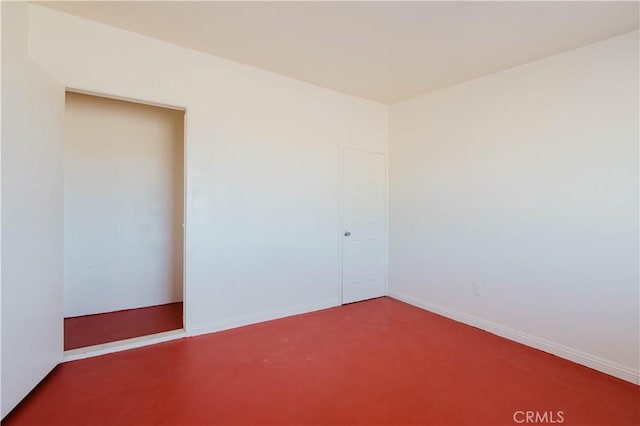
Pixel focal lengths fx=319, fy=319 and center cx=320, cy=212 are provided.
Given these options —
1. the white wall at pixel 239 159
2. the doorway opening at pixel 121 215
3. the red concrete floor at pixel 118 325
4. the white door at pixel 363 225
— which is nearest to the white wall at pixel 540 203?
the white door at pixel 363 225

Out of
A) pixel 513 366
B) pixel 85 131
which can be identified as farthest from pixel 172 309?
pixel 513 366

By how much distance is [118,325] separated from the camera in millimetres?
3217

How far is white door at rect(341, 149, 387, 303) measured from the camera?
3965mm

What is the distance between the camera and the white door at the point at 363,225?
396 centimetres

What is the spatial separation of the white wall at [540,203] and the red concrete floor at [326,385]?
365 mm

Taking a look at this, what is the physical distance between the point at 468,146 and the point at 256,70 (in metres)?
2.34

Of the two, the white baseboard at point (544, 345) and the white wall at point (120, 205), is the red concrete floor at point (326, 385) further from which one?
the white wall at point (120, 205)

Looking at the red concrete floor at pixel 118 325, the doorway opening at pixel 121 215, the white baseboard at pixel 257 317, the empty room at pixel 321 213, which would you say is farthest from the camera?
the doorway opening at pixel 121 215

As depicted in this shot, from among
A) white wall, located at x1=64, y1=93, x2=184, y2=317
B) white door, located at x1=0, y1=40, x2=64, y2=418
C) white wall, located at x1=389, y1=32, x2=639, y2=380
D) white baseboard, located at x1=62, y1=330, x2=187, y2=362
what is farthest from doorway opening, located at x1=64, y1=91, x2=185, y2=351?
white wall, located at x1=389, y1=32, x2=639, y2=380

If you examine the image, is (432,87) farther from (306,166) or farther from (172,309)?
(172,309)

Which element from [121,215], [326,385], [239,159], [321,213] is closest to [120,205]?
[121,215]

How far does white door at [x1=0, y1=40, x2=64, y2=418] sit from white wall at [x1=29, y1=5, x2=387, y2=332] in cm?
47

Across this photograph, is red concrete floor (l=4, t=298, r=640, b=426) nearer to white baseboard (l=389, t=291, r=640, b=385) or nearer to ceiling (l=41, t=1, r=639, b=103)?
white baseboard (l=389, t=291, r=640, b=385)

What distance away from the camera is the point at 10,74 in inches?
70.0
